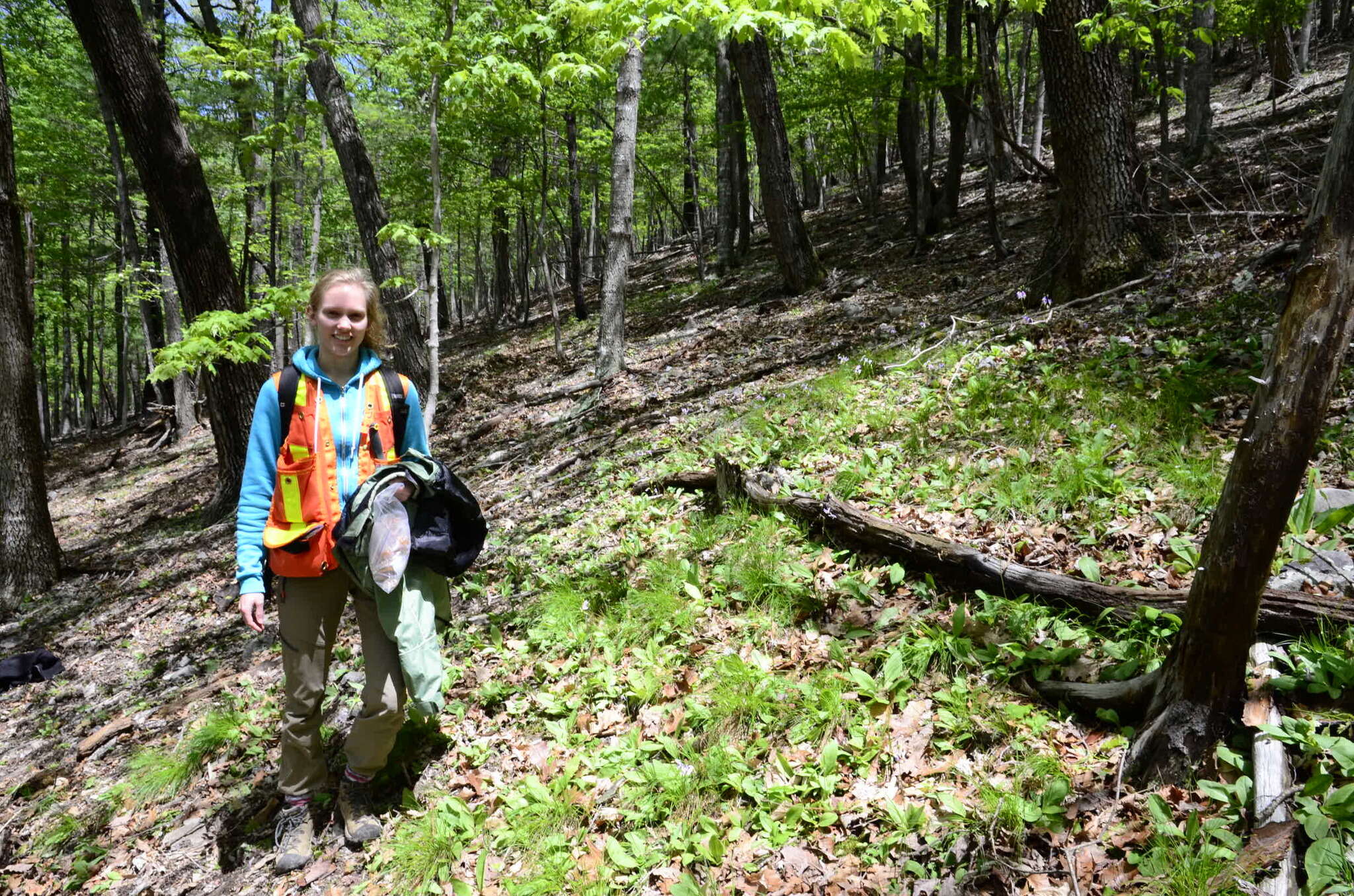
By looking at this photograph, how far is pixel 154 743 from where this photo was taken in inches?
173

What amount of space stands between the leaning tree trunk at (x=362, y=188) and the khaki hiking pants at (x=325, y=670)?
7228 mm

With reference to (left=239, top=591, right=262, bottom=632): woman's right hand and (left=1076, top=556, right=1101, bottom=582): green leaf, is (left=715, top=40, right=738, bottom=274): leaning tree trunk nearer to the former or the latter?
(left=1076, top=556, right=1101, bottom=582): green leaf

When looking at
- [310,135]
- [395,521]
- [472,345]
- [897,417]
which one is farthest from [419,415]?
[472,345]

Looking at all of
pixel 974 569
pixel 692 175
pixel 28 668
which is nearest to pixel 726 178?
pixel 692 175

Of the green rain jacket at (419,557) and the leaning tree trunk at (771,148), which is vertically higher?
the leaning tree trunk at (771,148)

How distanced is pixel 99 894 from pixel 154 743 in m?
1.17

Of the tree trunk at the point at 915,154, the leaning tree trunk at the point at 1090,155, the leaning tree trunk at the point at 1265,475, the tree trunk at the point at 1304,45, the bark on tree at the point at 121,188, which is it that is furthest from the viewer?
the tree trunk at the point at 1304,45

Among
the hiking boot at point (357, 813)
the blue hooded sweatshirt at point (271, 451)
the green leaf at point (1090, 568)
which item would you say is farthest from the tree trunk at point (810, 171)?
the hiking boot at point (357, 813)

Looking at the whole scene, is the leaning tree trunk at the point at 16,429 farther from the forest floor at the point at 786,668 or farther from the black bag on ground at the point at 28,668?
the black bag on ground at the point at 28,668

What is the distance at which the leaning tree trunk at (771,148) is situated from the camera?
1055cm

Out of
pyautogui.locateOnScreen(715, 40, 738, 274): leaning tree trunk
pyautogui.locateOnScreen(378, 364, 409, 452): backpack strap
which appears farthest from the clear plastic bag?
pyautogui.locateOnScreen(715, 40, 738, 274): leaning tree trunk

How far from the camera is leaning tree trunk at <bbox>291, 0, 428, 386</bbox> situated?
9.53 metres

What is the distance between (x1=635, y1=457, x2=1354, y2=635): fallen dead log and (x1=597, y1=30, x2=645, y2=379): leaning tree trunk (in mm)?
4635

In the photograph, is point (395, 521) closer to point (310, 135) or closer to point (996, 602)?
point (996, 602)
